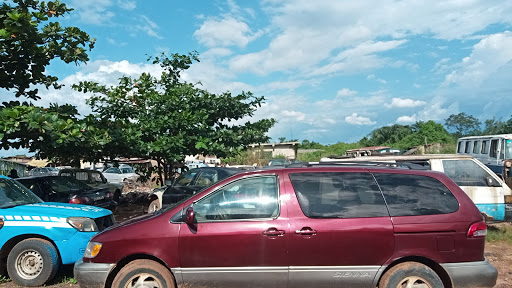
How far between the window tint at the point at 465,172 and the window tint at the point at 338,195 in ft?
16.6

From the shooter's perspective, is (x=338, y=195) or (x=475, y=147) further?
(x=475, y=147)

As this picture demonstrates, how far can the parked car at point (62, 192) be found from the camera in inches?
378

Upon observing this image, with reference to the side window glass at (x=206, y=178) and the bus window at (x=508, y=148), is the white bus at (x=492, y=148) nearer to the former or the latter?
the bus window at (x=508, y=148)

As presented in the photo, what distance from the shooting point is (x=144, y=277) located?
4.37 meters

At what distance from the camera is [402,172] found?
15.4 ft

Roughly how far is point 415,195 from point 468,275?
0.97 m

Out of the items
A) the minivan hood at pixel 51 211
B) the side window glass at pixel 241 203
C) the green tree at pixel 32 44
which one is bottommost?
the minivan hood at pixel 51 211

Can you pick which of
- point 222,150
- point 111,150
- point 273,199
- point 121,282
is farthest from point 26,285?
point 222,150

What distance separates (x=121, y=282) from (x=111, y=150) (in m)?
7.94

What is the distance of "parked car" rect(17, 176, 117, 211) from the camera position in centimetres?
960

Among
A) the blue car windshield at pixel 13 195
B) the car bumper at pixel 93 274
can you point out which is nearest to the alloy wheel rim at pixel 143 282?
the car bumper at pixel 93 274

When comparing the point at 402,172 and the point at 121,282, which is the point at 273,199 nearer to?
the point at 402,172

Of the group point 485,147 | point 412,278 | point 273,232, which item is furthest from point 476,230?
point 485,147

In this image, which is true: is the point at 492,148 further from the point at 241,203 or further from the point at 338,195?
the point at 241,203
